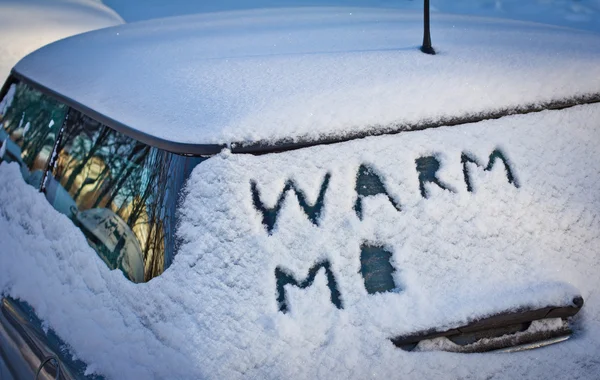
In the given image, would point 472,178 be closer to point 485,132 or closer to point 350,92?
point 485,132

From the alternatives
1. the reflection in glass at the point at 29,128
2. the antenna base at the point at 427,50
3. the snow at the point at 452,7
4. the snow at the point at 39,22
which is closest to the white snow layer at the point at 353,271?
the antenna base at the point at 427,50

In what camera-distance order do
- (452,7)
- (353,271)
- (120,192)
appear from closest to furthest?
(353,271)
(120,192)
(452,7)

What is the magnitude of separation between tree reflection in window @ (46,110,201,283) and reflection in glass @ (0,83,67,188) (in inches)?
5.2

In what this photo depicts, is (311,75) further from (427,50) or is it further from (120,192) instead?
(120,192)

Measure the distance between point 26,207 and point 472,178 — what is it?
1375 mm

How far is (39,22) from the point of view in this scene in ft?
20.0

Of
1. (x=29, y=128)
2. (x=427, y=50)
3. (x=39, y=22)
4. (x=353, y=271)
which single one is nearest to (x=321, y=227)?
(x=353, y=271)

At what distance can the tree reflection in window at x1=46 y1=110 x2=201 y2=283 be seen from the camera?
5.22 ft

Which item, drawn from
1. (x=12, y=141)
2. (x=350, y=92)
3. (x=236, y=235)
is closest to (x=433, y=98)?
(x=350, y=92)

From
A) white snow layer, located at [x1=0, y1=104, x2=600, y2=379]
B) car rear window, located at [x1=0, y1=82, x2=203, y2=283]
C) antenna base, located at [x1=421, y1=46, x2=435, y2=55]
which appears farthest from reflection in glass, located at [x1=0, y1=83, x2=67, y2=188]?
antenna base, located at [x1=421, y1=46, x2=435, y2=55]

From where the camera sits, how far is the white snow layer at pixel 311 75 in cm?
165

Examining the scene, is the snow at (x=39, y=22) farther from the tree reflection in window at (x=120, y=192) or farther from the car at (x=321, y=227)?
the car at (x=321, y=227)

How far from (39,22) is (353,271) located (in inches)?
214

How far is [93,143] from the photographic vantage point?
2004mm
